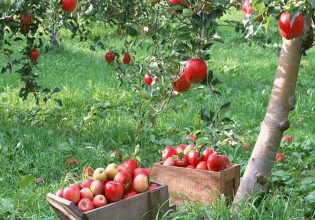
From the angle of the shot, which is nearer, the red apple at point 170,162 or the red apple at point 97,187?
the red apple at point 97,187

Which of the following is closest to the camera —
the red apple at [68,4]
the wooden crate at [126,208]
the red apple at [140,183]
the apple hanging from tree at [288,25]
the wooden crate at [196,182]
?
the apple hanging from tree at [288,25]

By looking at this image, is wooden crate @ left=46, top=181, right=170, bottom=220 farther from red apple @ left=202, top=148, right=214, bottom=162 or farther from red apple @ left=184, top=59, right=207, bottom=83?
red apple @ left=184, top=59, right=207, bottom=83

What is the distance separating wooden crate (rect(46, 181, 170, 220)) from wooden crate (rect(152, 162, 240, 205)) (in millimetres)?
194

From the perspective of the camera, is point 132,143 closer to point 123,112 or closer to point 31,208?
point 123,112

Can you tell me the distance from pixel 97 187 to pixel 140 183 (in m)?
0.19

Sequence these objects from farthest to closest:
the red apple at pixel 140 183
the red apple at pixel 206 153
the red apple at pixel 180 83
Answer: the red apple at pixel 206 153
the red apple at pixel 140 183
the red apple at pixel 180 83

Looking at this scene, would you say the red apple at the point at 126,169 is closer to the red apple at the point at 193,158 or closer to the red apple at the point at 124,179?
the red apple at the point at 124,179

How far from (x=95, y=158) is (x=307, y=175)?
4.38 ft

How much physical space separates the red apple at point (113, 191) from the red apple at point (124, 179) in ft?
0.14

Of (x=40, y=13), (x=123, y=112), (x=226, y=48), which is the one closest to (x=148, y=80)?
(x=40, y=13)

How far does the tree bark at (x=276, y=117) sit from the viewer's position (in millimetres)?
2717

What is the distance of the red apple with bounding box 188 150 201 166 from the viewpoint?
3.06 m

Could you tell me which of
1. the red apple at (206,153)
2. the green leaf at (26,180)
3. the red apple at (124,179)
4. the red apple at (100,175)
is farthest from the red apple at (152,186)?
the green leaf at (26,180)

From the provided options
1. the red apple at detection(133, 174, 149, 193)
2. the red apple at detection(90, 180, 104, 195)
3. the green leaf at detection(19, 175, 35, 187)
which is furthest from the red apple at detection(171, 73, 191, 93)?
the green leaf at detection(19, 175, 35, 187)
